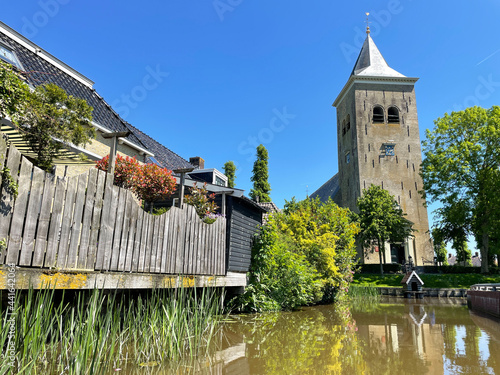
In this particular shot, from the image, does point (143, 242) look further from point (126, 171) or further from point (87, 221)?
point (126, 171)

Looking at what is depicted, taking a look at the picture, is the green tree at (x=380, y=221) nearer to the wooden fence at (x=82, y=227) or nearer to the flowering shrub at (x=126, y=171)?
the flowering shrub at (x=126, y=171)

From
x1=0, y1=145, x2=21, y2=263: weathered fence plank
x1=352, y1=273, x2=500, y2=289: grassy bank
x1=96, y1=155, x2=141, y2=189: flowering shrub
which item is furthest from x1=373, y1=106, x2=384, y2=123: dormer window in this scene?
x1=0, y1=145, x2=21, y2=263: weathered fence plank

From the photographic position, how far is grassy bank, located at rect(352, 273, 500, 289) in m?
25.2

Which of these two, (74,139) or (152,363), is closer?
(152,363)

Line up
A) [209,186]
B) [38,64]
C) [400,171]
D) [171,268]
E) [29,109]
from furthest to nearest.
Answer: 1. [400,171]
2. [38,64]
3. [209,186]
4. [171,268]
5. [29,109]

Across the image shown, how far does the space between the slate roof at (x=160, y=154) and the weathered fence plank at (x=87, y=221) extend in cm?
1276

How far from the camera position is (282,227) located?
17203mm

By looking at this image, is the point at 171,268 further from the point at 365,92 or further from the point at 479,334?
the point at 365,92

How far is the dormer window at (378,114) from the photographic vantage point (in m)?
38.6

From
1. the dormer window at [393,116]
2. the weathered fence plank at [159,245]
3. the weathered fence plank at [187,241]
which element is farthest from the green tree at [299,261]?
the dormer window at [393,116]

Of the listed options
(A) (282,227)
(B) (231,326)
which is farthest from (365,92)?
(B) (231,326)

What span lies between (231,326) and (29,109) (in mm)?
Answer: 6402

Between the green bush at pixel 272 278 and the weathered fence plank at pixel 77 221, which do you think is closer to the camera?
the weathered fence plank at pixel 77 221

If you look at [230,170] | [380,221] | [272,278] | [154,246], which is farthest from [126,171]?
[230,170]
